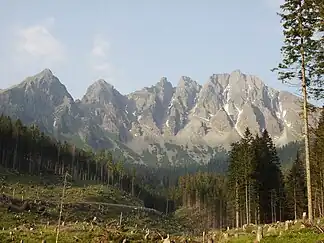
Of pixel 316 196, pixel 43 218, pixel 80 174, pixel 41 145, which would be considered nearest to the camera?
pixel 43 218

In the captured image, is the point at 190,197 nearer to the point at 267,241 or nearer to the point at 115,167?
the point at 115,167

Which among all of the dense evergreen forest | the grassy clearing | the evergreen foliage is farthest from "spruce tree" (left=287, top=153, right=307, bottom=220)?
the evergreen foliage

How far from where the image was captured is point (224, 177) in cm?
14138

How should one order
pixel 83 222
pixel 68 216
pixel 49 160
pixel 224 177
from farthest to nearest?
1. pixel 224 177
2. pixel 49 160
3. pixel 68 216
4. pixel 83 222

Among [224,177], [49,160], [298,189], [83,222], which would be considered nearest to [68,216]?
[83,222]

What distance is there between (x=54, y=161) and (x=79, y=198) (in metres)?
49.1

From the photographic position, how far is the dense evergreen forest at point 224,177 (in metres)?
63.7

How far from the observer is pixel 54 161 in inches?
5344

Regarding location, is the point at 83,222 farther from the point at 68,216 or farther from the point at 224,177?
the point at 224,177

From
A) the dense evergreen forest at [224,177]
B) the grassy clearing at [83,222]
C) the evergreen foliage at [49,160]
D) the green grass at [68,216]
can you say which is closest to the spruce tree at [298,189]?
the dense evergreen forest at [224,177]

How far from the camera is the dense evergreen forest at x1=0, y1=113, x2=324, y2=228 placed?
209 ft

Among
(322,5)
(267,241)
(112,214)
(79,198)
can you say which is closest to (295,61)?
(322,5)

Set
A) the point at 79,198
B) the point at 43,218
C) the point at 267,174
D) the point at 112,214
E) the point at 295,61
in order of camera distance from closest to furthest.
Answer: the point at 295,61 → the point at 43,218 → the point at 267,174 → the point at 112,214 → the point at 79,198

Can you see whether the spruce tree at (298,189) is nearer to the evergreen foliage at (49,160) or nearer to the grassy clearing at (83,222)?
the grassy clearing at (83,222)
